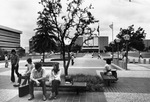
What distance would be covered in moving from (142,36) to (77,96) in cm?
2598

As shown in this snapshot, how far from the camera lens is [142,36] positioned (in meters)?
28.2

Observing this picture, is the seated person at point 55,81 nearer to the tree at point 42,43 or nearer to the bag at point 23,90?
the bag at point 23,90

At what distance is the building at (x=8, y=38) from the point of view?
389 feet

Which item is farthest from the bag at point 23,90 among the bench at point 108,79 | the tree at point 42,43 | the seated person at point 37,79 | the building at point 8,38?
the building at point 8,38

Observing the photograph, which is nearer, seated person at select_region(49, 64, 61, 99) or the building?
seated person at select_region(49, 64, 61, 99)

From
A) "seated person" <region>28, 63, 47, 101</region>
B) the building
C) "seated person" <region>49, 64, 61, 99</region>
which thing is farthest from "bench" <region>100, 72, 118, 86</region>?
the building

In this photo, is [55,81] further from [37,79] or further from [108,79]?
[108,79]

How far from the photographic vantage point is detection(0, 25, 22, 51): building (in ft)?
389

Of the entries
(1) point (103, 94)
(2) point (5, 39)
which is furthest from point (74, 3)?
(2) point (5, 39)

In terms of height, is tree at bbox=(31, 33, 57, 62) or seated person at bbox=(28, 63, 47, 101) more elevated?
tree at bbox=(31, 33, 57, 62)

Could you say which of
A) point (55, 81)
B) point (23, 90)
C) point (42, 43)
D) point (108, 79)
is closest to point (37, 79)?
point (55, 81)

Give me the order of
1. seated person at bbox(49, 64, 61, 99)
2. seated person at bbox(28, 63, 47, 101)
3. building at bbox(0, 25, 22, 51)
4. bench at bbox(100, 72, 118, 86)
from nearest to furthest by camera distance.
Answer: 1. seated person at bbox(28, 63, 47, 101)
2. seated person at bbox(49, 64, 61, 99)
3. bench at bbox(100, 72, 118, 86)
4. building at bbox(0, 25, 22, 51)

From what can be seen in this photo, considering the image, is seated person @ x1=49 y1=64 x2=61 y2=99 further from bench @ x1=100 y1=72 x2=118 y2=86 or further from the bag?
bench @ x1=100 y1=72 x2=118 y2=86

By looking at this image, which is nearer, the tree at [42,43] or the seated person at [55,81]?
the seated person at [55,81]
